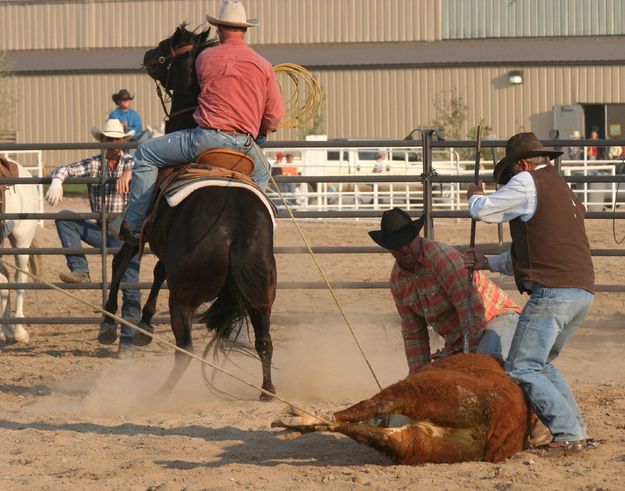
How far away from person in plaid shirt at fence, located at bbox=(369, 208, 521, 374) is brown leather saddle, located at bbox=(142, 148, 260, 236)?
1.40 meters

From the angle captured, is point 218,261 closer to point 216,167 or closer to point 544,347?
point 216,167

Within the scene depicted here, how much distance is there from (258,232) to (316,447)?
5.21 ft

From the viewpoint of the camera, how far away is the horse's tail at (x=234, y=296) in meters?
6.40

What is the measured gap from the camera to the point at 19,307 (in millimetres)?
9297

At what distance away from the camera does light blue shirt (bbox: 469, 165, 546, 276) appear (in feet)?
15.6

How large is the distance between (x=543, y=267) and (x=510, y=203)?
12.2 inches

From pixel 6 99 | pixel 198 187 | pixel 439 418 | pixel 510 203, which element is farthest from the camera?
pixel 6 99

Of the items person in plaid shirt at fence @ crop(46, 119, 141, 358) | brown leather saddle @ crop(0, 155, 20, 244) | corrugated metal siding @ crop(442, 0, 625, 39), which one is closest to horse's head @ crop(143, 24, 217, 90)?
person in plaid shirt at fence @ crop(46, 119, 141, 358)

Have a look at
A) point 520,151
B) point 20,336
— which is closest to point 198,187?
point 520,151

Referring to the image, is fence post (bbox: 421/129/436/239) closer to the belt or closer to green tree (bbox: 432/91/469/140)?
the belt

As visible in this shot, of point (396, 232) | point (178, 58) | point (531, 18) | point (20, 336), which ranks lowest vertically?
point (20, 336)

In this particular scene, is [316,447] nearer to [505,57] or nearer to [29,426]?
[29,426]

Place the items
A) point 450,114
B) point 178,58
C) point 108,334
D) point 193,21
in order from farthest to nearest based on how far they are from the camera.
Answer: point 193,21
point 450,114
point 108,334
point 178,58

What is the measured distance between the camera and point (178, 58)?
7191 millimetres
